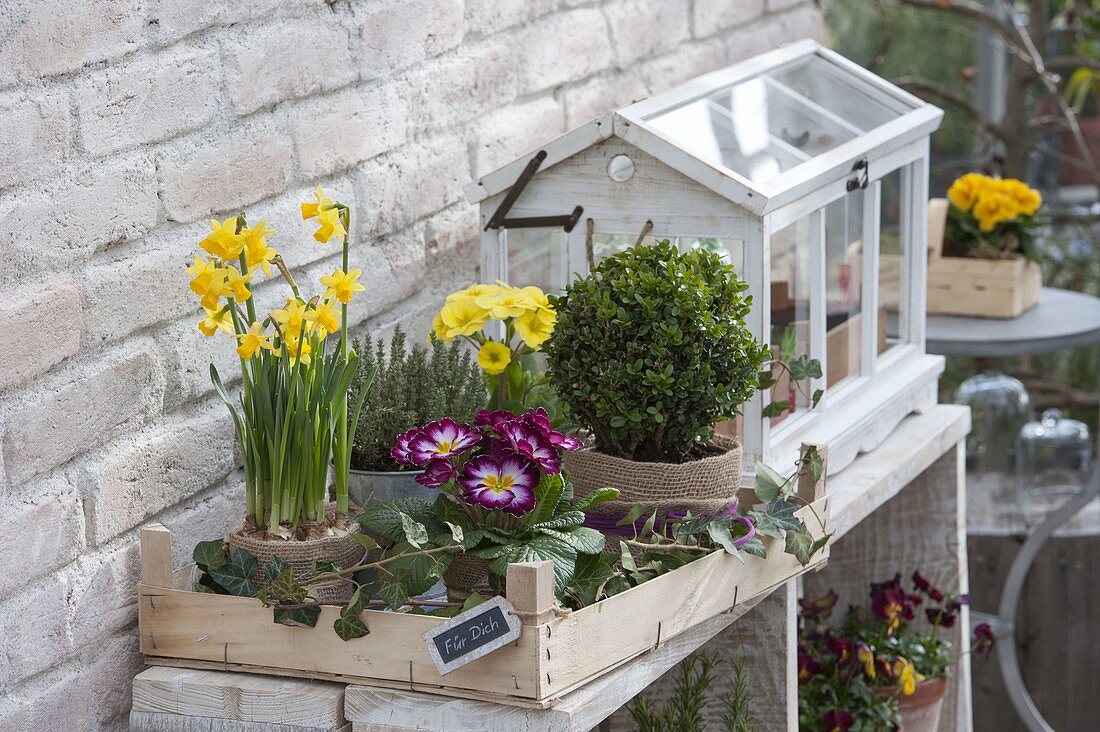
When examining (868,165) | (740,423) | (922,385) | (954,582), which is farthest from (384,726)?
(954,582)

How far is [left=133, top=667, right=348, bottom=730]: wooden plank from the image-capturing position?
1279mm

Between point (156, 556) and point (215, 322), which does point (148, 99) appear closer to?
point (215, 322)

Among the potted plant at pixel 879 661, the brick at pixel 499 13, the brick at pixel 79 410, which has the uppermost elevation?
the brick at pixel 499 13

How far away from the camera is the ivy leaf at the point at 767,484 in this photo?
150cm

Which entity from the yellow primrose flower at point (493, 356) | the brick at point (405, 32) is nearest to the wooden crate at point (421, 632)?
the yellow primrose flower at point (493, 356)

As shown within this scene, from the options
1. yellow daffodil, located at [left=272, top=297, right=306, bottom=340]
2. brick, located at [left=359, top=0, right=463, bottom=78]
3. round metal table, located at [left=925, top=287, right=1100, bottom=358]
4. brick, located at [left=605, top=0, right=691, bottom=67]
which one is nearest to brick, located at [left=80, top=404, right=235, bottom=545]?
yellow daffodil, located at [left=272, top=297, right=306, bottom=340]

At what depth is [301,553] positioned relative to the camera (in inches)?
51.9

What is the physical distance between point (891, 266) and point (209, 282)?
1201mm

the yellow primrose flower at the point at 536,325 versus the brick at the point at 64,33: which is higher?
the brick at the point at 64,33

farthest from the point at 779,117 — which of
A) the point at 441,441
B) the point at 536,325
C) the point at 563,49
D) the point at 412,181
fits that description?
the point at 441,441

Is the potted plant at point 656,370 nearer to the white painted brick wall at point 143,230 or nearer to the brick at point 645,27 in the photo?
the white painted brick wall at point 143,230

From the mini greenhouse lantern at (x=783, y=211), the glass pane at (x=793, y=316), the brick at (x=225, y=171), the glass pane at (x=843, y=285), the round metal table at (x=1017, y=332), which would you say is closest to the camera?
the brick at (x=225, y=171)

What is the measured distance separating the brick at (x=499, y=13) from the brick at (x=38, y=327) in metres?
0.78

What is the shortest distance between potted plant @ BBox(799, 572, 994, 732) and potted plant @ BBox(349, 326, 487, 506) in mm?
902
